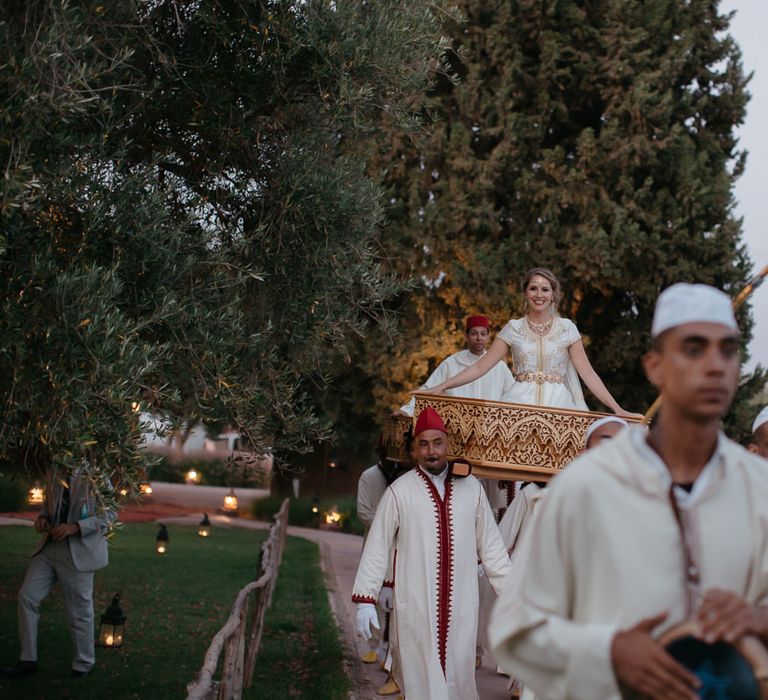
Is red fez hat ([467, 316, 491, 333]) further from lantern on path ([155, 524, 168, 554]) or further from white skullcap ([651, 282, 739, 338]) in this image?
lantern on path ([155, 524, 168, 554])

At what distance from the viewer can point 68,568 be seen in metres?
10.0

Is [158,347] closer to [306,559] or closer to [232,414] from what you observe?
[232,414]

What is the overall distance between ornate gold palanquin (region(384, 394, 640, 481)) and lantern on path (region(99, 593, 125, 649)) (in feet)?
15.5

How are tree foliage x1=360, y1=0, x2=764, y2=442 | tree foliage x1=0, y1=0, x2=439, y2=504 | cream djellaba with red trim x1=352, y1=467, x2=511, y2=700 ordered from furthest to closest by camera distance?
1. tree foliage x1=360, y1=0, x2=764, y2=442
2. cream djellaba with red trim x1=352, y1=467, x2=511, y2=700
3. tree foliage x1=0, y1=0, x2=439, y2=504

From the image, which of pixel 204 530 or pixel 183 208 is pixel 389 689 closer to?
pixel 183 208

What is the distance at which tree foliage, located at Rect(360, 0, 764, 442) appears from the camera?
21.5 meters

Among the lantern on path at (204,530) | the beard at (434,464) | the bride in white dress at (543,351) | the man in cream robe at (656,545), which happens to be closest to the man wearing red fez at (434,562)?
the beard at (434,464)

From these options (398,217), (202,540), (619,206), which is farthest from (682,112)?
(202,540)

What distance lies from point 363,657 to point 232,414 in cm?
425

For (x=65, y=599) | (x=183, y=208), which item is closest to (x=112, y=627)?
(x=65, y=599)

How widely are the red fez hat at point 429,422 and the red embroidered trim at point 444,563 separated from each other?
1.41ft

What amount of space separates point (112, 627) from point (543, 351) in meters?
5.29

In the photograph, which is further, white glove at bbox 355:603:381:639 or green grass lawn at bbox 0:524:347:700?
green grass lawn at bbox 0:524:347:700

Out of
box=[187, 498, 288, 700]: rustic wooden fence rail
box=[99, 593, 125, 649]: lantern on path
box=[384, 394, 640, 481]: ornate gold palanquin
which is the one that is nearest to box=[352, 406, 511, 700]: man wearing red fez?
box=[384, 394, 640, 481]: ornate gold palanquin
